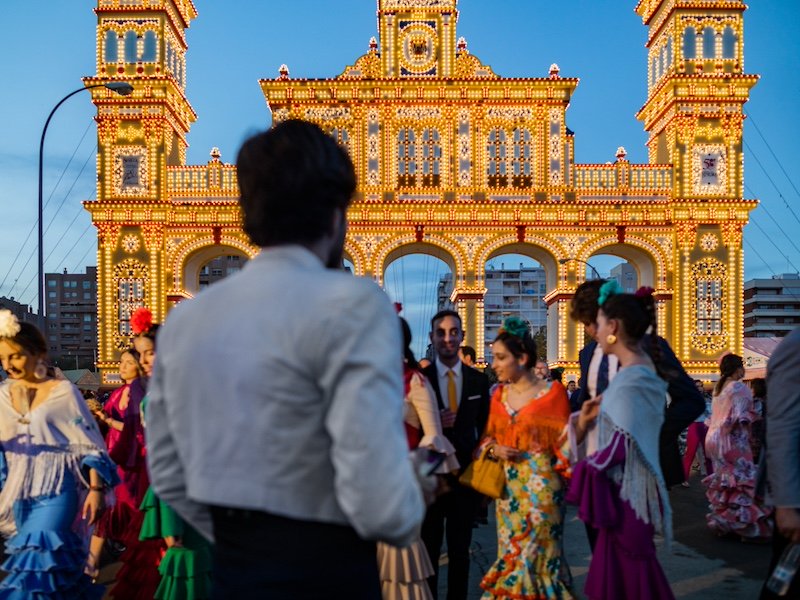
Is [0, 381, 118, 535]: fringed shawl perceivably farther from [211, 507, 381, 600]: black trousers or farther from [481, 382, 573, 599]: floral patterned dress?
[211, 507, 381, 600]: black trousers

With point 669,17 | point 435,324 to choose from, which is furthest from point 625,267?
point 435,324

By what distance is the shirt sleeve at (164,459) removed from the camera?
2.17m

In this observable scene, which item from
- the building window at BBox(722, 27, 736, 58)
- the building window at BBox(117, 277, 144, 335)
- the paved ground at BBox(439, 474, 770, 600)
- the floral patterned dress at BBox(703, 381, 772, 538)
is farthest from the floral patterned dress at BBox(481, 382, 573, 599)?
the building window at BBox(722, 27, 736, 58)

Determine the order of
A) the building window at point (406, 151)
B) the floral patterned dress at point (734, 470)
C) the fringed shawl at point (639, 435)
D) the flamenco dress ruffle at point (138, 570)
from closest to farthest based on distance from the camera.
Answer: the fringed shawl at point (639, 435)
the flamenco dress ruffle at point (138, 570)
the floral patterned dress at point (734, 470)
the building window at point (406, 151)

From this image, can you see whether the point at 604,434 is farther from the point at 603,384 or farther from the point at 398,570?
the point at 398,570

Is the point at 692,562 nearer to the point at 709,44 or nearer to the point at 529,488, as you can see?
the point at 529,488

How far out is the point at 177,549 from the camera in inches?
218

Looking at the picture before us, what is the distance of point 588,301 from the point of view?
5.19 meters

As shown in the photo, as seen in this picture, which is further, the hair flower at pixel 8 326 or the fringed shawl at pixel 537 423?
the fringed shawl at pixel 537 423

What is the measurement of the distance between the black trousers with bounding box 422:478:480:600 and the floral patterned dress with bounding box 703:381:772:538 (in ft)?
14.2

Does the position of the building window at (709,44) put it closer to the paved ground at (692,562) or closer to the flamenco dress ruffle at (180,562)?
the paved ground at (692,562)

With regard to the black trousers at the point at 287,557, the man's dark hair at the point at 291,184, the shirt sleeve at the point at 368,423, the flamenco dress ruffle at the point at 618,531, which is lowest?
the flamenco dress ruffle at the point at 618,531

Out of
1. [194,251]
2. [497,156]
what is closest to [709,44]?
[497,156]

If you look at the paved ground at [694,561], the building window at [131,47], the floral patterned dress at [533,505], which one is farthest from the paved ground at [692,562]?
the building window at [131,47]
